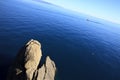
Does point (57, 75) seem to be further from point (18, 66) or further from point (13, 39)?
point (13, 39)

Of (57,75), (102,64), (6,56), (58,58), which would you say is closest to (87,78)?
(57,75)

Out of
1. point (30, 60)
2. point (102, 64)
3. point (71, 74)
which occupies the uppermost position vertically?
point (30, 60)

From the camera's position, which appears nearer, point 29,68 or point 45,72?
point 29,68

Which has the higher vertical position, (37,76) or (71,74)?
(37,76)

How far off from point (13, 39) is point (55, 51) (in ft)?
56.0

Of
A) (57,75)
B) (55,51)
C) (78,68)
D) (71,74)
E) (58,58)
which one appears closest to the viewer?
(57,75)

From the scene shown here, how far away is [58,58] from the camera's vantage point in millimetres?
50875

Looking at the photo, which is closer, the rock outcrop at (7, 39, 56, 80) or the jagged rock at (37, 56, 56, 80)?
the rock outcrop at (7, 39, 56, 80)

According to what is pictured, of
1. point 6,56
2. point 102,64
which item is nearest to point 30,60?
point 6,56

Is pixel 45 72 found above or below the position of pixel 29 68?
below

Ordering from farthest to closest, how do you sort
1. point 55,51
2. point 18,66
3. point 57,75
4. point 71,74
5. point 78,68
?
point 55,51 → point 78,68 → point 71,74 → point 57,75 → point 18,66

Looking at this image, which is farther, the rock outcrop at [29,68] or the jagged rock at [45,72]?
the jagged rock at [45,72]

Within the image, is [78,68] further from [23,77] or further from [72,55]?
[23,77]

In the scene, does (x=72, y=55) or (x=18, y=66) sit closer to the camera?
(x=18, y=66)
